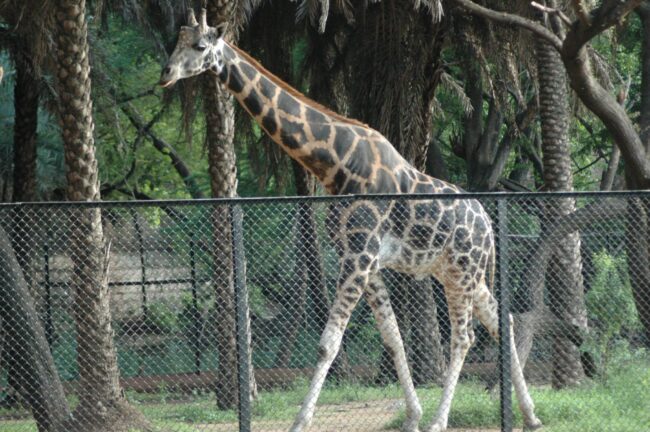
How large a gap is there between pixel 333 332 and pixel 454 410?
1.70m

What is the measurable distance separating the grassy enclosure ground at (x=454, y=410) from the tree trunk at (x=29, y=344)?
1.03 m

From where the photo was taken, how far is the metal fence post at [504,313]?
28.1 feet

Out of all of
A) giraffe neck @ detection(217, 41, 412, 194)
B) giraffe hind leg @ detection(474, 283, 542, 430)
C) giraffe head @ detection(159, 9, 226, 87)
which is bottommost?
giraffe hind leg @ detection(474, 283, 542, 430)

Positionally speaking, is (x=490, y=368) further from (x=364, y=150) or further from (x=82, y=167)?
(x=82, y=167)

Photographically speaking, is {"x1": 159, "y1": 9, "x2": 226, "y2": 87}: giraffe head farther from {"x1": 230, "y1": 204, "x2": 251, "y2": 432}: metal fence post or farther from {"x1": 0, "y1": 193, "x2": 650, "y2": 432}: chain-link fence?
{"x1": 230, "y1": 204, "x2": 251, "y2": 432}: metal fence post

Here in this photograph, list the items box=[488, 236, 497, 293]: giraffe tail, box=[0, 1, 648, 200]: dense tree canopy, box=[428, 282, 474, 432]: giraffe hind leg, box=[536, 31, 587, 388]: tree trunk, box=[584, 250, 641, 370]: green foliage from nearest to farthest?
box=[428, 282, 474, 432]: giraffe hind leg, box=[488, 236, 497, 293]: giraffe tail, box=[584, 250, 641, 370]: green foliage, box=[536, 31, 587, 388]: tree trunk, box=[0, 1, 648, 200]: dense tree canopy

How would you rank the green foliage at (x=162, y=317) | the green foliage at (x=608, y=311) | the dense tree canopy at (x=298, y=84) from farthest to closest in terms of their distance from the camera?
1. the green foliage at (x=162, y=317)
2. the dense tree canopy at (x=298, y=84)
3. the green foliage at (x=608, y=311)

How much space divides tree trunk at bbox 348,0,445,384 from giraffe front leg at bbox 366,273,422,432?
474 centimetres

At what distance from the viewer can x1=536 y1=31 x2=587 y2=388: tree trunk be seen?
12227 millimetres

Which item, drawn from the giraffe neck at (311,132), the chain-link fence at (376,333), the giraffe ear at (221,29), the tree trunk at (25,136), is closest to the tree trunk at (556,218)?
the chain-link fence at (376,333)

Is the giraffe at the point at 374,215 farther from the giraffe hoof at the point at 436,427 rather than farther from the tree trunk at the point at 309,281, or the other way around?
the tree trunk at the point at 309,281

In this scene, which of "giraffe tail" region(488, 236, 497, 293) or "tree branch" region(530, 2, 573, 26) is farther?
"giraffe tail" region(488, 236, 497, 293)

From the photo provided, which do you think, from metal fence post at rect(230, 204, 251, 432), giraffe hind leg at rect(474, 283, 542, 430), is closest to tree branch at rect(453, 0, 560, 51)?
giraffe hind leg at rect(474, 283, 542, 430)

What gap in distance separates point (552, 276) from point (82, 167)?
241 inches
